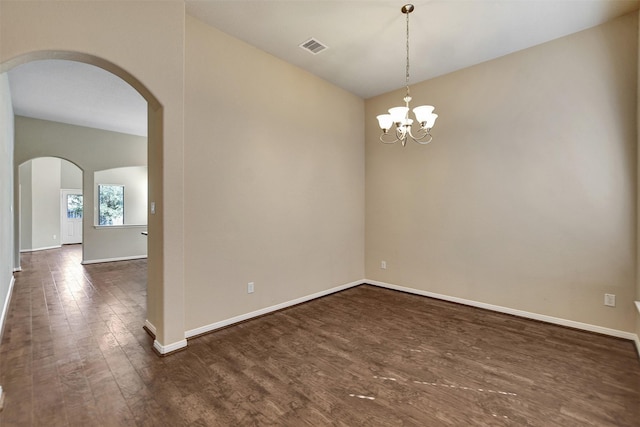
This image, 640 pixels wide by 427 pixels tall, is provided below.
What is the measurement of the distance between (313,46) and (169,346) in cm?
362

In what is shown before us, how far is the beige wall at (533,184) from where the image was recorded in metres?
3.03

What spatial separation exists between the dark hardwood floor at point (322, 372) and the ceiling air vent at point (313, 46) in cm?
335

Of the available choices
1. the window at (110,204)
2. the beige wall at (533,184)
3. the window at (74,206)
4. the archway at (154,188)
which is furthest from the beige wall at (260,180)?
the window at (74,206)

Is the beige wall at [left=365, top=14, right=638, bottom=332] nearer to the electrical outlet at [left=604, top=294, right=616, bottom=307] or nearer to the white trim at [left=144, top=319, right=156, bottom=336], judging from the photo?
the electrical outlet at [left=604, top=294, right=616, bottom=307]

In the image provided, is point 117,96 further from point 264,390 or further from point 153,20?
point 264,390

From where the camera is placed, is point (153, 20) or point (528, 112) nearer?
point (153, 20)

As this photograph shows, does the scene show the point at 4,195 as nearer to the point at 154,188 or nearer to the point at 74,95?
the point at 74,95

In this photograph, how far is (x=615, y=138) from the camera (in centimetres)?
302

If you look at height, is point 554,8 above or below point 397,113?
above

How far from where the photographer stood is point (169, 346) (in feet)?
8.68

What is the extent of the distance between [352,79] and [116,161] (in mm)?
6369

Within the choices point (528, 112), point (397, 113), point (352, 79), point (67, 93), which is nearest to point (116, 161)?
point (67, 93)

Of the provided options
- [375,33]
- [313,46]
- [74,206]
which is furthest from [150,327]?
[74,206]

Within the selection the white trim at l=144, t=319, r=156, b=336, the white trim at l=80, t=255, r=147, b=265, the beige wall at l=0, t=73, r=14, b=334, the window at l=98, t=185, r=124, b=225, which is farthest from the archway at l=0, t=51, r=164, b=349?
the window at l=98, t=185, r=124, b=225
